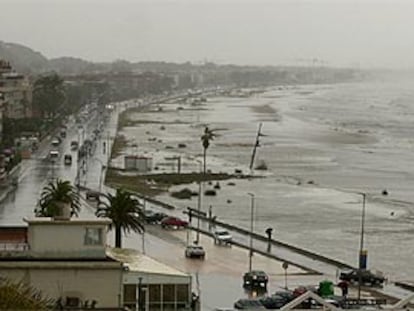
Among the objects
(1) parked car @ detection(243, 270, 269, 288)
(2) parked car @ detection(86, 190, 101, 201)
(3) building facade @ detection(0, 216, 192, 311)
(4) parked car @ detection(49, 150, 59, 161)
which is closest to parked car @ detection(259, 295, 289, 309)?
(1) parked car @ detection(243, 270, 269, 288)

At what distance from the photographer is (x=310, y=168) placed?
46469 millimetres

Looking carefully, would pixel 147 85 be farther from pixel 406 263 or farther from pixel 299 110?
pixel 406 263

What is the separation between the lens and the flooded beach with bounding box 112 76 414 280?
1107 inches

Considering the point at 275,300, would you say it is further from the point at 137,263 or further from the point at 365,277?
the point at 137,263

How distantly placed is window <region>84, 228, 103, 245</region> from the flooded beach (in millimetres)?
11376

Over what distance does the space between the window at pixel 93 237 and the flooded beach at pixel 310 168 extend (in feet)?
37.3

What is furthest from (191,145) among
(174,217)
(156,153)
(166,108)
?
(166,108)

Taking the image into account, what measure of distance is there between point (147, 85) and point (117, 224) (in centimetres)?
12614

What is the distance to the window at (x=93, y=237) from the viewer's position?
11.8 m

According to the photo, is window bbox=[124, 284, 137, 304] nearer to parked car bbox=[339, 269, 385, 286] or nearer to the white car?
parked car bbox=[339, 269, 385, 286]

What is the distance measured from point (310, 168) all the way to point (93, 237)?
35.1 metres

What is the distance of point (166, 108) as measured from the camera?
10300 cm

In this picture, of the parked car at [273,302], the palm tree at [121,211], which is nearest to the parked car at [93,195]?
the palm tree at [121,211]

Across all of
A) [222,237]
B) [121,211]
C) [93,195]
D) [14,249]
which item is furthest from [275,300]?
[93,195]
